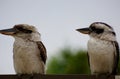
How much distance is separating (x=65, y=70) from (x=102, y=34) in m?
14.7

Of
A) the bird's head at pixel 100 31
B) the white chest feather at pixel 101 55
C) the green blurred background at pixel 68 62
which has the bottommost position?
the green blurred background at pixel 68 62

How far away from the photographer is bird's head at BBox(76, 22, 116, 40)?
8320 millimetres

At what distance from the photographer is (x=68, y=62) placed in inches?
985

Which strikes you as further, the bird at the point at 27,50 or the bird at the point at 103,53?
the bird at the point at 27,50

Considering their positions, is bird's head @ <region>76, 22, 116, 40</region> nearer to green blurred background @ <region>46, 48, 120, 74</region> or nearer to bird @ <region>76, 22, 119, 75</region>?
bird @ <region>76, 22, 119, 75</region>

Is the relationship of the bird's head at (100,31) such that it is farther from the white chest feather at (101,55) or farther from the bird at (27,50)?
the bird at (27,50)

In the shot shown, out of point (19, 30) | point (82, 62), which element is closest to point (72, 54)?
point (82, 62)

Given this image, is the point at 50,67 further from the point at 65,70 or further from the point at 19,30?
the point at 19,30

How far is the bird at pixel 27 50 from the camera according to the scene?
8.29m

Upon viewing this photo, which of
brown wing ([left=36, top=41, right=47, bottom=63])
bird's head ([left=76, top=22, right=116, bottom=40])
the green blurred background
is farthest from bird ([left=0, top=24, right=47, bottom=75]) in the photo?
the green blurred background

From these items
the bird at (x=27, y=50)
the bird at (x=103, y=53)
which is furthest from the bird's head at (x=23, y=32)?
the bird at (x=103, y=53)

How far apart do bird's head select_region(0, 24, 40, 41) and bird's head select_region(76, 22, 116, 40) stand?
0.60 m

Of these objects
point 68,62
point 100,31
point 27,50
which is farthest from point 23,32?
point 68,62

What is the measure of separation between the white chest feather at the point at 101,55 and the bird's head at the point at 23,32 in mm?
762
